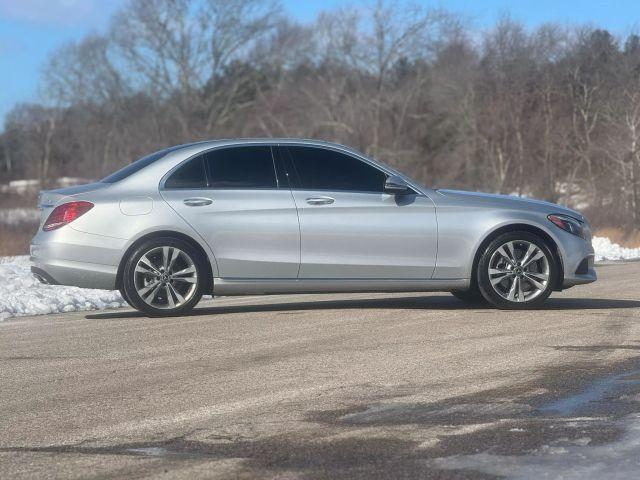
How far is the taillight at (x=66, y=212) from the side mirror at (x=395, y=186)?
2.59 metres

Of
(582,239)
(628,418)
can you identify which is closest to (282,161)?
(582,239)

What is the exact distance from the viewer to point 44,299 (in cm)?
1247

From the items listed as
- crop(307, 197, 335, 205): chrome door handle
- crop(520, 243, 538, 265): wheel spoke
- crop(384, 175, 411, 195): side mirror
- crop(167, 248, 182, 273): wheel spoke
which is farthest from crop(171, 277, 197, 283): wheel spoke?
crop(520, 243, 538, 265): wheel spoke

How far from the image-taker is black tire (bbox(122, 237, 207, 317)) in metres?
10.4

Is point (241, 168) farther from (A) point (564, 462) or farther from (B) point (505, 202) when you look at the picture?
(A) point (564, 462)

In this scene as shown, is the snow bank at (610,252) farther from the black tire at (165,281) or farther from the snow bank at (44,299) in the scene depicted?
the black tire at (165,281)

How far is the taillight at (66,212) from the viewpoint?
10398 mm

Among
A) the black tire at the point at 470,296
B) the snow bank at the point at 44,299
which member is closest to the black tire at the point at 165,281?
the snow bank at the point at 44,299

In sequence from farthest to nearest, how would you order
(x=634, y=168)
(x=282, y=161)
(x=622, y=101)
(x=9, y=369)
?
(x=622, y=101) → (x=634, y=168) → (x=282, y=161) → (x=9, y=369)

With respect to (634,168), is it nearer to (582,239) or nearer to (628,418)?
(582,239)

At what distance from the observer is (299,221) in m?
10.5

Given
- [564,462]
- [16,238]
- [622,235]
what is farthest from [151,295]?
[622,235]

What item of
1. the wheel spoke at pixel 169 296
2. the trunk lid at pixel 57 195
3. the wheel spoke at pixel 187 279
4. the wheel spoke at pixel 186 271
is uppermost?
the trunk lid at pixel 57 195

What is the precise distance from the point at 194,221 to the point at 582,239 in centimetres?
355
